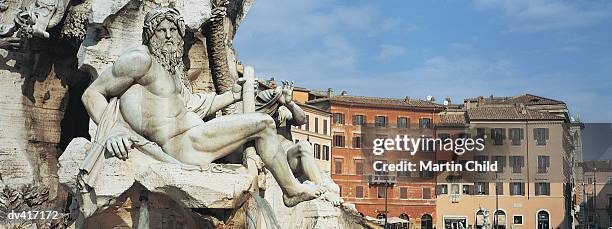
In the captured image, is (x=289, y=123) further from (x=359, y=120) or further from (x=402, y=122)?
(x=402, y=122)

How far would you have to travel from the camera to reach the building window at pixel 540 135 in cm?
6103

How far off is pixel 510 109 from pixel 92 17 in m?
57.6

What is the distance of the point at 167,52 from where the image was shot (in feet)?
23.7

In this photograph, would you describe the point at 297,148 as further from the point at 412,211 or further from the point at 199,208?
the point at 412,211

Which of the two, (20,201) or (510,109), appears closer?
(20,201)

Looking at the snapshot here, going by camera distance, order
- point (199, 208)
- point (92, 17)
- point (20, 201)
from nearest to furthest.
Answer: point (199, 208), point (92, 17), point (20, 201)

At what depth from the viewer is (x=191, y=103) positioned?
761 cm

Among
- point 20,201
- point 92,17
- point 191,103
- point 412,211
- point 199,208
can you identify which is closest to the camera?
point 199,208

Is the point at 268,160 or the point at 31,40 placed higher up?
the point at 31,40

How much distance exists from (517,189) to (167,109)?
188 ft

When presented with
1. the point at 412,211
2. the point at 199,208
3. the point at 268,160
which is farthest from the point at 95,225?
the point at 412,211

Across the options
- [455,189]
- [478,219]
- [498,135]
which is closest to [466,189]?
[455,189]

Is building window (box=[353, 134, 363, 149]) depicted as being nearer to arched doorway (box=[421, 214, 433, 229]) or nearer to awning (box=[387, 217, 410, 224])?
awning (box=[387, 217, 410, 224])

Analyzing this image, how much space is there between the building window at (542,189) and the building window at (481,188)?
3706 mm
